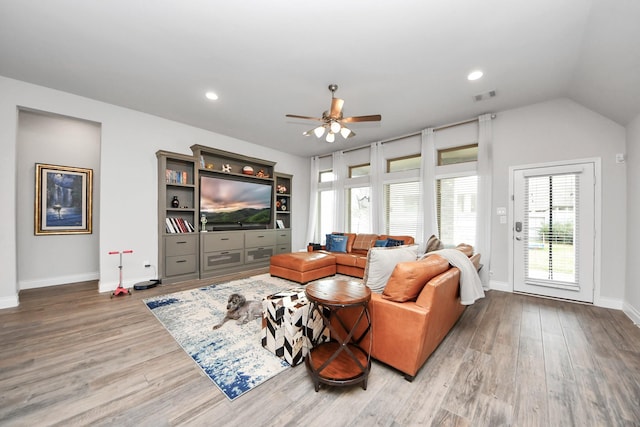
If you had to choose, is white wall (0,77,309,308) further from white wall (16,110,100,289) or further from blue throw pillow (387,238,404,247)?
blue throw pillow (387,238,404,247)

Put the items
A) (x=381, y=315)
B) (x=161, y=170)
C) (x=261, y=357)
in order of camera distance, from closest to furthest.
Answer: (x=381, y=315), (x=261, y=357), (x=161, y=170)

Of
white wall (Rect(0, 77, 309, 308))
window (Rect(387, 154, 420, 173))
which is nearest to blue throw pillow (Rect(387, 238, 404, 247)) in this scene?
window (Rect(387, 154, 420, 173))

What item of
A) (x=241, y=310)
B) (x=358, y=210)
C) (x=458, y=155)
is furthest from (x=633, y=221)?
(x=241, y=310)

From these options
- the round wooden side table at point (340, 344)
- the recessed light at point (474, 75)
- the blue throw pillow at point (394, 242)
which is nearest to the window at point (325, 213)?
the blue throw pillow at point (394, 242)

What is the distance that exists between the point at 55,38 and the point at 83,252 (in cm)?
347

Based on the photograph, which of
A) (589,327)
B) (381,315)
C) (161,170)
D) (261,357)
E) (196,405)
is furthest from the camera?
(161,170)

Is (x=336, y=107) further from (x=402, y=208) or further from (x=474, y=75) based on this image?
(x=402, y=208)

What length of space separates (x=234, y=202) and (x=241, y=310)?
2.89m

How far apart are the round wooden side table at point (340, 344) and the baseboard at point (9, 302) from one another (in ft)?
12.9

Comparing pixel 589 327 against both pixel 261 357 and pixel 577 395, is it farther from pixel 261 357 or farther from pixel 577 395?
pixel 261 357

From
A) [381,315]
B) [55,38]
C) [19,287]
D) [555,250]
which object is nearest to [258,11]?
[55,38]

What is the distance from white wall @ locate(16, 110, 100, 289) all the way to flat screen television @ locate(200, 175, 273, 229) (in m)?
1.85

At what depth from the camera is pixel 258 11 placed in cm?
202

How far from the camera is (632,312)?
2.76 m
